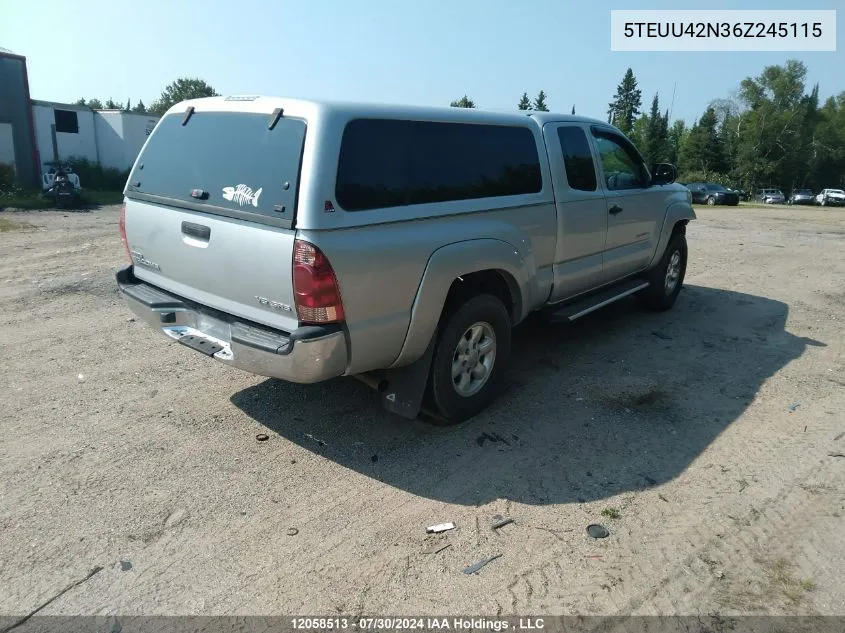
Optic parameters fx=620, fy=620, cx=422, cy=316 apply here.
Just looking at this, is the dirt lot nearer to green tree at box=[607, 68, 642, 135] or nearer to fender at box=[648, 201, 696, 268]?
fender at box=[648, 201, 696, 268]

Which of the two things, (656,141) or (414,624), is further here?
(656,141)

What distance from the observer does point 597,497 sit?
3.60 metres

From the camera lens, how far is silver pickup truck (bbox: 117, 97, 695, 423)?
11.0ft

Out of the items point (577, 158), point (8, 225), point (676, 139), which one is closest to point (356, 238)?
point (577, 158)

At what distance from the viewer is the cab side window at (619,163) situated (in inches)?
230

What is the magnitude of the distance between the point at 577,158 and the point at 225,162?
309cm

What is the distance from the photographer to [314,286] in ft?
10.7

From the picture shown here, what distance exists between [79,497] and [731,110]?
274ft

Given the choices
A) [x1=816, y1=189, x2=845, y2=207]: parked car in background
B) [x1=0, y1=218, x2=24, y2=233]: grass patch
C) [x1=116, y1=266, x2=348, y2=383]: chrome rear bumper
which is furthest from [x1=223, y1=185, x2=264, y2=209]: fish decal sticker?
[x1=816, y1=189, x2=845, y2=207]: parked car in background

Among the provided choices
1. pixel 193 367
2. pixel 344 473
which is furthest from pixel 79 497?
pixel 193 367

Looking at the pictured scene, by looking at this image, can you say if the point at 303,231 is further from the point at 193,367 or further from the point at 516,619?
the point at 193,367

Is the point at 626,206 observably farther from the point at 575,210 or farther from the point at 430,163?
the point at 430,163

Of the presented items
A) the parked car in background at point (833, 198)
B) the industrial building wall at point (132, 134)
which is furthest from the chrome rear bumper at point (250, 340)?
the parked car in background at point (833, 198)

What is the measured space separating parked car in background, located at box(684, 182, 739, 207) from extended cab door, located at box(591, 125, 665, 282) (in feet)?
103
